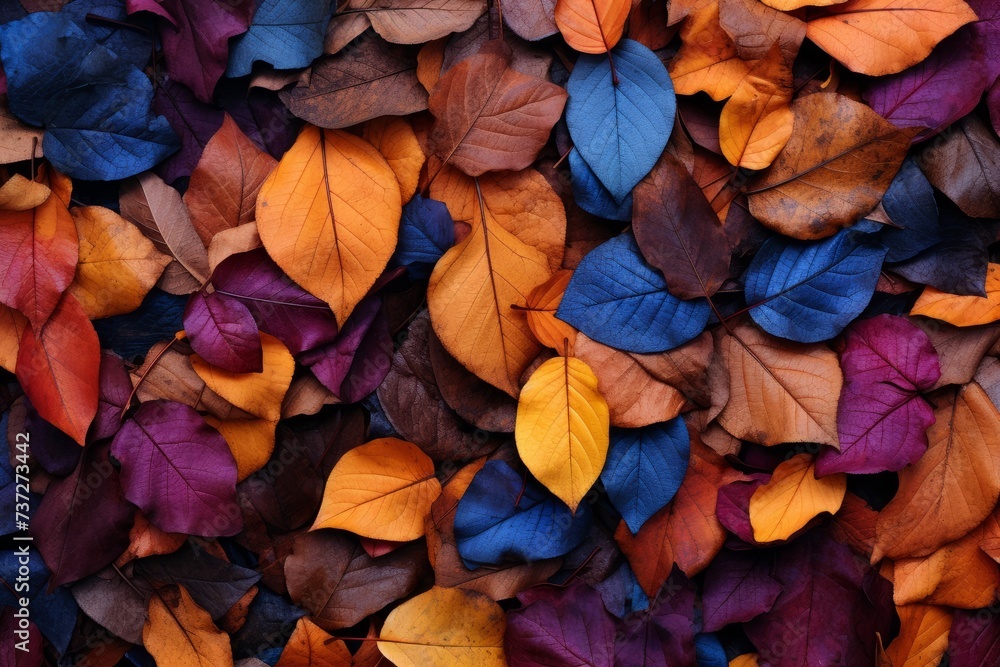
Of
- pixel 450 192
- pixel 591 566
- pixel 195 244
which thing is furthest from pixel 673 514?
pixel 195 244

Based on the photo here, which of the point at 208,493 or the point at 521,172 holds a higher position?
the point at 521,172

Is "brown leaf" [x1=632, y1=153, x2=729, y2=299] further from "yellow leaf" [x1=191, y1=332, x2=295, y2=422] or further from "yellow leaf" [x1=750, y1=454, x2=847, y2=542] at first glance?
"yellow leaf" [x1=191, y1=332, x2=295, y2=422]

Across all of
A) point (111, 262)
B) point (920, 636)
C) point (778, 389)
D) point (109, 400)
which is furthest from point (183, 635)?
point (920, 636)

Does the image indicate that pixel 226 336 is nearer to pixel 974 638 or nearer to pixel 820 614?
pixel 820 614

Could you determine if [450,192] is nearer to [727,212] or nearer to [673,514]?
[727,212]

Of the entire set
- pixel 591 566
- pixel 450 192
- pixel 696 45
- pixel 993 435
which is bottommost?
pixel 591 566

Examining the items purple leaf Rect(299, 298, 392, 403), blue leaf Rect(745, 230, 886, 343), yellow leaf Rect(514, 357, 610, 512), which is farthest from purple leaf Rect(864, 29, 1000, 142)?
purple leaf Rect(299, 298, 392, 403)
